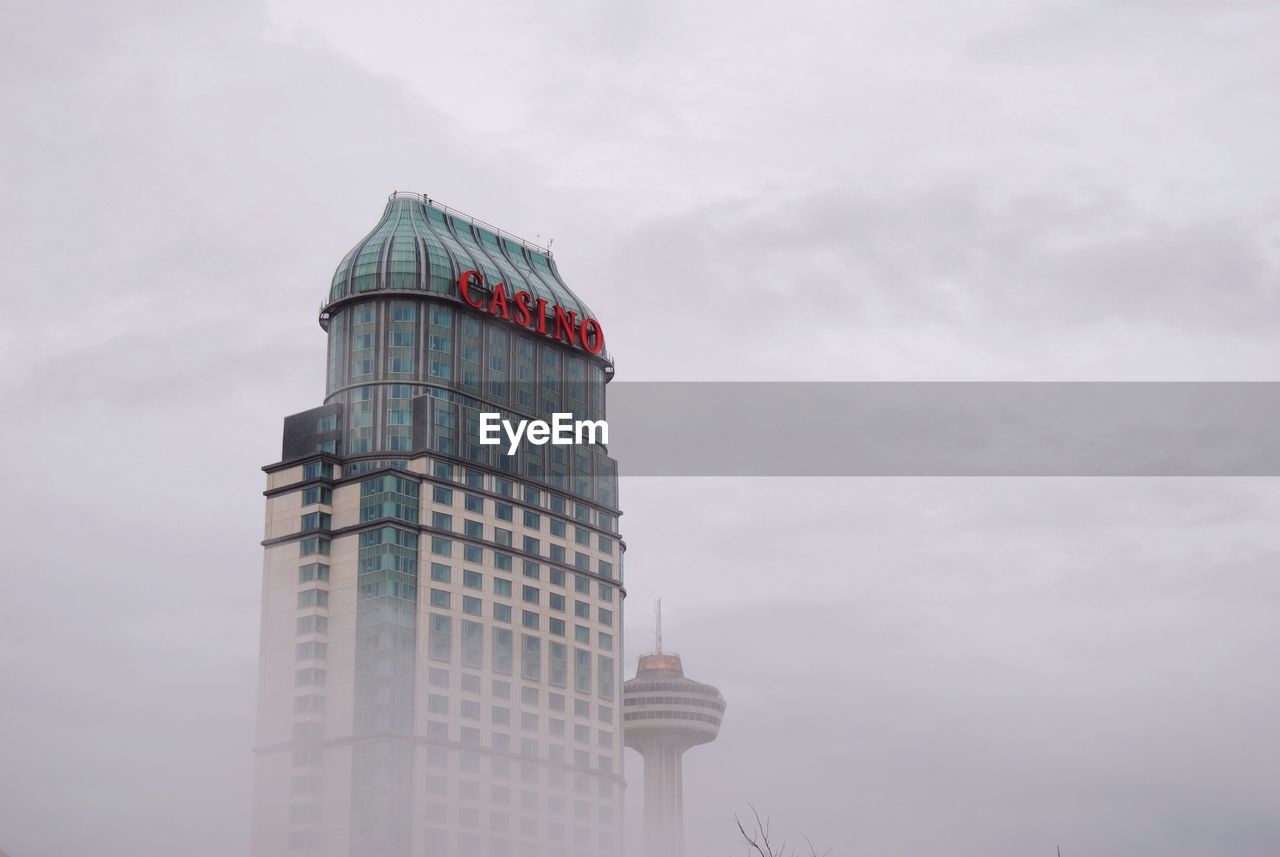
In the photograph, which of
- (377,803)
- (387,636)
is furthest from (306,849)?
(387,636)

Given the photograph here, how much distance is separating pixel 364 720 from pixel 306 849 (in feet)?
53.0

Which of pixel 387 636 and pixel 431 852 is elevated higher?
pixel 387 636

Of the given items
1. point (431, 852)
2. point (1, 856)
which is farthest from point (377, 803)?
point (1, 856)

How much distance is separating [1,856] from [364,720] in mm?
42672

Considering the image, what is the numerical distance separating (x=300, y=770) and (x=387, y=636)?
18845 millimetres

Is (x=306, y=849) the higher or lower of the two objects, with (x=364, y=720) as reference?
lower

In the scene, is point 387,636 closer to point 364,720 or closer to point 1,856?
point 364,720

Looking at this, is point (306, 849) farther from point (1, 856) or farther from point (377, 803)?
point (1, 856)

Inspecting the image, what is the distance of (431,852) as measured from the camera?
196 meters

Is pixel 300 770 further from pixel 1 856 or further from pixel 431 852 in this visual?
pixel 1 856

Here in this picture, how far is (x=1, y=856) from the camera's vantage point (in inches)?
7372

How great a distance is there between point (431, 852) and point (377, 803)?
8719 mm

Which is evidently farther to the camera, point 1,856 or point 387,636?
point 387,636

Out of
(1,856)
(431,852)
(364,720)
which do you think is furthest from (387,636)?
(1,856)
